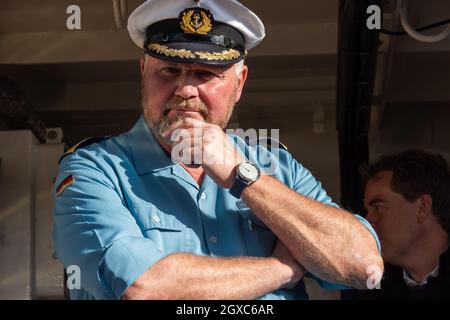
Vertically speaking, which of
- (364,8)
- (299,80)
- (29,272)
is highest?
(364,8)

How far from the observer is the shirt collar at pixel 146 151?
2.60m

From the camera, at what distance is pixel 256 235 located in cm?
254

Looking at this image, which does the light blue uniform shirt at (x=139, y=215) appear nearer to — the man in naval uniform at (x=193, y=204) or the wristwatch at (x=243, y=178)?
the man in naval uniform at (x=193, y=204)

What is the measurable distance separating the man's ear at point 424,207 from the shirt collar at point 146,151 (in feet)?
5.65

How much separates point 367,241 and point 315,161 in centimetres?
215

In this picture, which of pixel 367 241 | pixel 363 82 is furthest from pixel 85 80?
pixel 367 241

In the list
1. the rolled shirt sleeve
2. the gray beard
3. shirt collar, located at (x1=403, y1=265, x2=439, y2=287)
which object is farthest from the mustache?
shirt collar, located at (x1=403, y1=265, x2=439, y2=287)

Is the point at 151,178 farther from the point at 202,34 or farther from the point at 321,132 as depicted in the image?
the point at 321,132

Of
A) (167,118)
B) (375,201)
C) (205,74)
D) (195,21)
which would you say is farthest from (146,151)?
(375,201)

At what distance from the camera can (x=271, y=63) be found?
4312 millimetres

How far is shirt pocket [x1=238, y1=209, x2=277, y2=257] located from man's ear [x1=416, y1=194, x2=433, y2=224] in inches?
65.4

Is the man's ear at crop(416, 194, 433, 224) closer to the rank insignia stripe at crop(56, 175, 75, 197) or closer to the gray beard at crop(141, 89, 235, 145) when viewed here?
the gray beard at crop(141, 89, 235, 145)

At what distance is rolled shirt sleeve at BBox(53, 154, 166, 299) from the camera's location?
2.28 m

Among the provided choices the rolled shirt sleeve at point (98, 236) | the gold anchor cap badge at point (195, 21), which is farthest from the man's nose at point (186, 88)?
the rolled shirt sleeve at point (98, 236)
